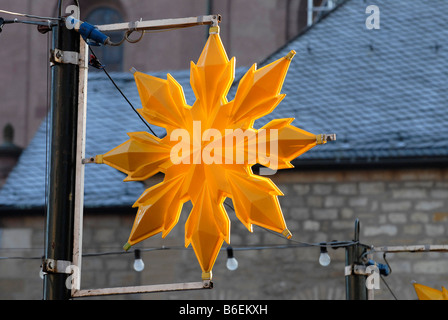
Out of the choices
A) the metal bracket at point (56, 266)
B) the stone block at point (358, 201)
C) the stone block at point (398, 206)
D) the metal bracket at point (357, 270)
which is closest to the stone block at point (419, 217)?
the stone block at point (398, 206)

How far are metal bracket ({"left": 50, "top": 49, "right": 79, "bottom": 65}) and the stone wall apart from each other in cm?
751

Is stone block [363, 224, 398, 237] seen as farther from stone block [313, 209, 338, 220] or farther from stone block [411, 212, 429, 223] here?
stone block [313, 209, 338, 220]

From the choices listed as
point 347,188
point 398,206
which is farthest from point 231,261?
point 398,206

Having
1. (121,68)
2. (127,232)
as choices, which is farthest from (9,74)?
(127,232)

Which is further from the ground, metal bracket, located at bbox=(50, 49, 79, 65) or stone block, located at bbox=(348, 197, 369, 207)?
metal bracket, located at bbox=(50, 49, 79, 65)

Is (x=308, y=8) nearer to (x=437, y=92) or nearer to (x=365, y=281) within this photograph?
(x=437, y=92)

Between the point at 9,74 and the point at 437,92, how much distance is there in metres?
9.75

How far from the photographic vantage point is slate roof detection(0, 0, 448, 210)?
1365 centimetres

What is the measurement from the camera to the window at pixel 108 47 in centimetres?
2059

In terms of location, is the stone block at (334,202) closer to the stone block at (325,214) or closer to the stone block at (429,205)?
the stone block at (325,214)

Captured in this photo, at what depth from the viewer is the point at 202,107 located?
630 cm

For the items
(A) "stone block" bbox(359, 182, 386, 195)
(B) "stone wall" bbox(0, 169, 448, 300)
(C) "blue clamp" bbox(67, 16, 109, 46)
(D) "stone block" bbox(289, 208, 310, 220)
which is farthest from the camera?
(D) "stone block" bbox(289, 208, 310, 220)

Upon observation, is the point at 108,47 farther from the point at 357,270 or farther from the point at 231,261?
the point at 357,270

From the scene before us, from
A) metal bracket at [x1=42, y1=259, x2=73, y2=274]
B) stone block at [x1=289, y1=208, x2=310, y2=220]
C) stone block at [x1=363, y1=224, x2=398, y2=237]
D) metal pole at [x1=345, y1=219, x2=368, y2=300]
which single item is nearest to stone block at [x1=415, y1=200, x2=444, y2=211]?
stone block at [x1=363, y1=224, x2=398, y2=237]
